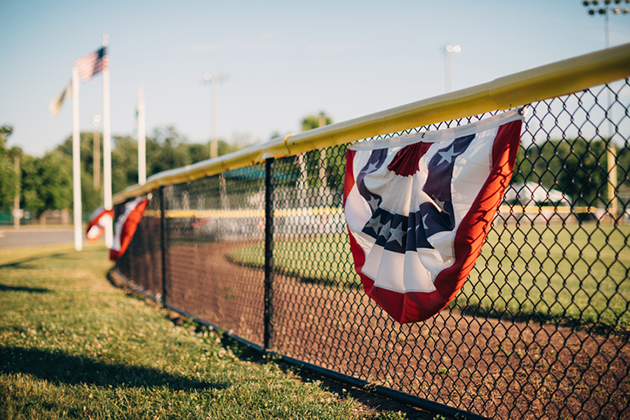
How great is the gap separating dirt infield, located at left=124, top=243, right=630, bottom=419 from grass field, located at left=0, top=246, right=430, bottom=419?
37 cm

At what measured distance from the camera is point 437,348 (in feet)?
11.3

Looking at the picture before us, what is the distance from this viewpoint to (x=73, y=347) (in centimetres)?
400

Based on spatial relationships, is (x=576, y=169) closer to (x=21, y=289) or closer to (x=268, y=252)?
(x=268, y=252)

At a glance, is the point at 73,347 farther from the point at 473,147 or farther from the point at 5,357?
the point at 473,147

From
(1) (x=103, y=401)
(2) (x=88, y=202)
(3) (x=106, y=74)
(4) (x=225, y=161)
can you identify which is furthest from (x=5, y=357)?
(2) (x=88, y=202)

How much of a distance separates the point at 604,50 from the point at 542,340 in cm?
309

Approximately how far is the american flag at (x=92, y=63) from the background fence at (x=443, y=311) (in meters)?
11.5

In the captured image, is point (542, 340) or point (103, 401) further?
point (542, 340)

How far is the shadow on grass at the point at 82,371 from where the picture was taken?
3.05 m

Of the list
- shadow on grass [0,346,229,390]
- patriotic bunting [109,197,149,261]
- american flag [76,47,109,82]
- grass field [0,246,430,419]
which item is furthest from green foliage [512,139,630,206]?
american flag [76,47,109,82]

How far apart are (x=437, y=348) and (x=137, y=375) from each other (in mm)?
2588

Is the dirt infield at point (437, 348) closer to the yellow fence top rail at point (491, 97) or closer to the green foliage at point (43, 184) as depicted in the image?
the yellow fence top rail at point (491, 97)

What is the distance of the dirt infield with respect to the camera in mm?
2400

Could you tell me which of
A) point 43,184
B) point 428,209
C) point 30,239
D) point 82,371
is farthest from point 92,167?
point 428,209
